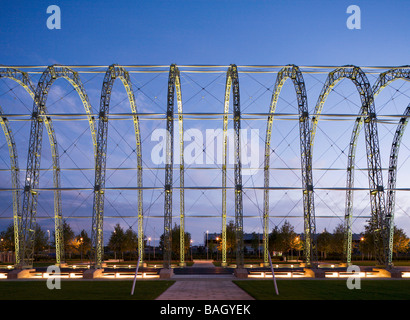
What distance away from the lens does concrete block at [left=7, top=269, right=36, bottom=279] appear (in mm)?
31141

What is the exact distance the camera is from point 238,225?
107ft

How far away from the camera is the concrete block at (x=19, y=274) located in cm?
3114

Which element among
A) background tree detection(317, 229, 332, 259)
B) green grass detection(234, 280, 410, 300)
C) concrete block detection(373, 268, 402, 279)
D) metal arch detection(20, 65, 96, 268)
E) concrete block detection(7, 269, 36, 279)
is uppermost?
metal arch detection(20, 65, 96, 268)

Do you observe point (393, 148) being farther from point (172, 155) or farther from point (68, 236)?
point (68, 236)

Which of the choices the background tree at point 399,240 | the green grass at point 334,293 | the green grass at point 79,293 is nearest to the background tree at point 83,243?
the green grass at point 79,293

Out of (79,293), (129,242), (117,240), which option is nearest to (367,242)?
(129,242)

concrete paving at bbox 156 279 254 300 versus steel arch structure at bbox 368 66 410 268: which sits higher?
steel arch structure at bbox 368 66 410 268

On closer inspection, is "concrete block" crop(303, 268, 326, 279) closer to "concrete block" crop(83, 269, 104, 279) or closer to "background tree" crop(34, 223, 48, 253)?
"concrete block" crop(83, 269, 104, 279)

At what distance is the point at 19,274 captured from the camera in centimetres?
3134

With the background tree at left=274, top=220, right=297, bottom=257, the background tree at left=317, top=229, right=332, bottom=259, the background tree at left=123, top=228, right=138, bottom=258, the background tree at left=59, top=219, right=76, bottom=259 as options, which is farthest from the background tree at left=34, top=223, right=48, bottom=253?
the background tree at left=317, top=229, right=332, bottom=259

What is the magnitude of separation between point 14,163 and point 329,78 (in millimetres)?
32733

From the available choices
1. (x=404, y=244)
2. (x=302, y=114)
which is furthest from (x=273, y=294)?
(x=404, y=244)
